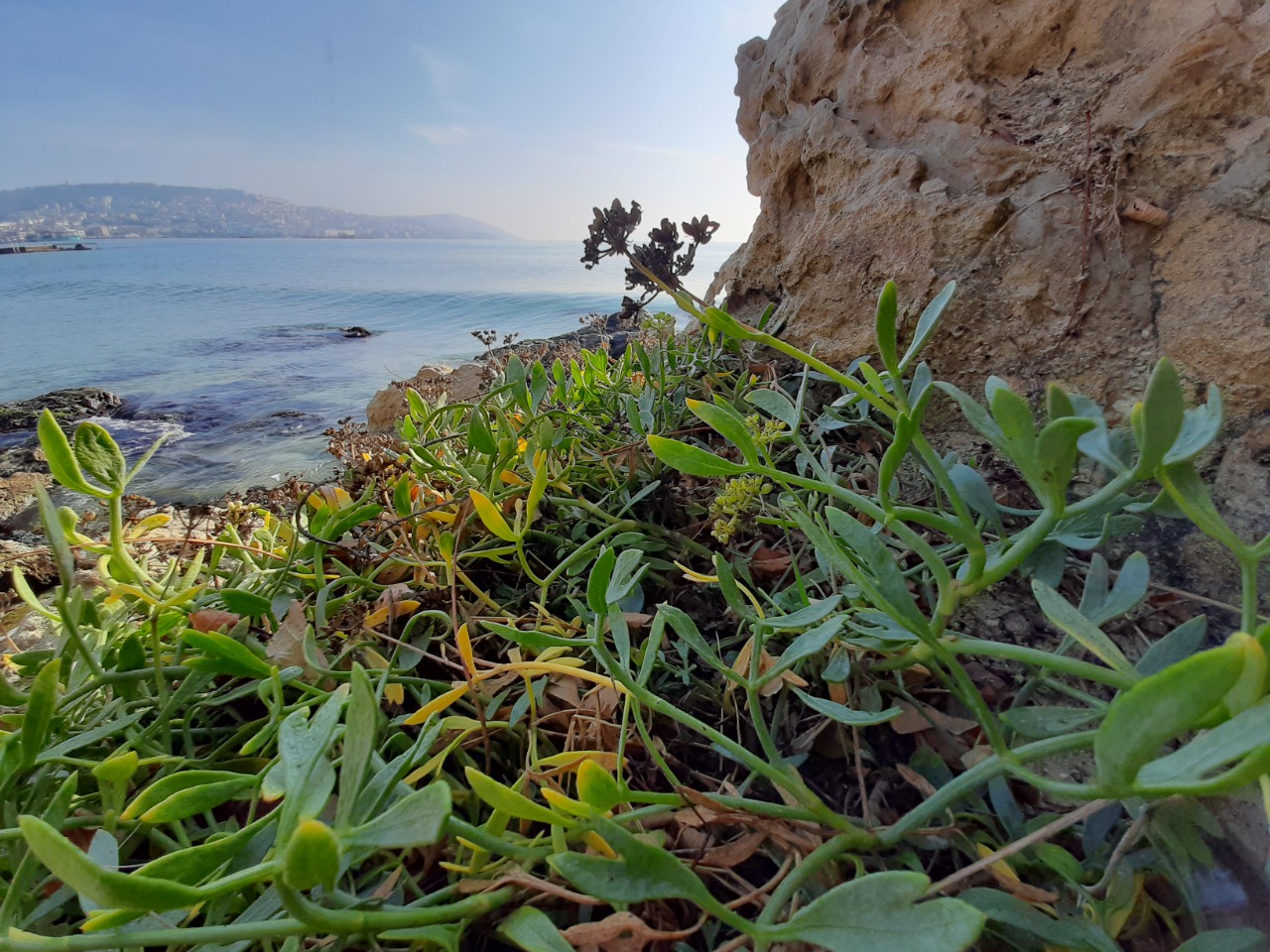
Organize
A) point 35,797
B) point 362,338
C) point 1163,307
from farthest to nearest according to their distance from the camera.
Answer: point 362,338 → point 1163,307 → point 35,797

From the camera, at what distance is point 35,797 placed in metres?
0.51

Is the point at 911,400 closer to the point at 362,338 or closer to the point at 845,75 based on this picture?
the point at 845,75

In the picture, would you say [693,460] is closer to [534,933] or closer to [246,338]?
[534,933]

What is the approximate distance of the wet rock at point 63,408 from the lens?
5.77 meters

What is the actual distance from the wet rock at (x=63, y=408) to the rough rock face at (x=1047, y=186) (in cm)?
722

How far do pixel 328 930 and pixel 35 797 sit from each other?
392 mm

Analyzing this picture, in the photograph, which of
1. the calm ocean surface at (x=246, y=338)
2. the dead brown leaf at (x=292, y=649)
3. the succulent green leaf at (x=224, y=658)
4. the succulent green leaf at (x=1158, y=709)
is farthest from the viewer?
the calm ocean surface at (x=246, y=338)

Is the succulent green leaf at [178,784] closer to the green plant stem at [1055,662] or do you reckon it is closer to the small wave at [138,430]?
the green plant stem at [1055,662]

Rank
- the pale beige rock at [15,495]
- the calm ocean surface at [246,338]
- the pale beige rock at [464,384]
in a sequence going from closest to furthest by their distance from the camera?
the pale beige rock at [464,384], the pale beige rock at [15,495], the calm ocean surface at [246,338]

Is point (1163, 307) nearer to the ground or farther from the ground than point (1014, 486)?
farther from the ground

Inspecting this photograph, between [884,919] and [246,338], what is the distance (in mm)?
14583

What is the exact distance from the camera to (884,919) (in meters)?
0.30

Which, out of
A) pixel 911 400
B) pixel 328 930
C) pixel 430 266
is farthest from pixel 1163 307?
pixel 430 266

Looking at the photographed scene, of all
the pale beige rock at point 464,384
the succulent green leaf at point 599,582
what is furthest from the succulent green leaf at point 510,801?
the pale beige rock at point 464,384
